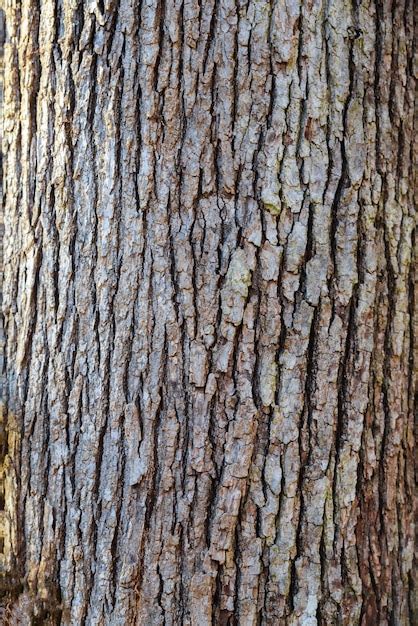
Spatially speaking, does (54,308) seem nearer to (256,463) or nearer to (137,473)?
(137,473)

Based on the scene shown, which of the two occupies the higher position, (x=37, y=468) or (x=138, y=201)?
(x=138, y=201)

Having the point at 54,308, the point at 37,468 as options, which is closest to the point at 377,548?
the point at 37,468

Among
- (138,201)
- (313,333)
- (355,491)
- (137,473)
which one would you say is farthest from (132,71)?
(355,491)

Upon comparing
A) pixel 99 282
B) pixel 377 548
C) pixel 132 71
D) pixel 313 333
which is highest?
pixel 132 71

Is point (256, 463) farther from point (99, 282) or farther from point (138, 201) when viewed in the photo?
point (138, 201)

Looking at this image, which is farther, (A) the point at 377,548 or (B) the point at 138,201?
(A) the point at 377,548

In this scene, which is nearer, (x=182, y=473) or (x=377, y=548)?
(x=182, y=473)
